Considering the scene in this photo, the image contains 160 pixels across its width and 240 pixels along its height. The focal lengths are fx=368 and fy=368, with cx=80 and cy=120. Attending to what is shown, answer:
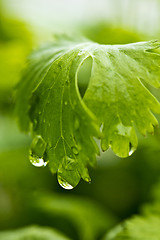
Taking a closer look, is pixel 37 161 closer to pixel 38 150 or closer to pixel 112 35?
pixel 38 150

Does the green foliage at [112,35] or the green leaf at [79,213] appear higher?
the green foliage at [112,35]

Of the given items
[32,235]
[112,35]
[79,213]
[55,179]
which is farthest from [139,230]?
[112,35]

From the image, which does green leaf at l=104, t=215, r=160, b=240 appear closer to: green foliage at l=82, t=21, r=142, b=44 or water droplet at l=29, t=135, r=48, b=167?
water droplet at l=29, t=135, r=48, b=167

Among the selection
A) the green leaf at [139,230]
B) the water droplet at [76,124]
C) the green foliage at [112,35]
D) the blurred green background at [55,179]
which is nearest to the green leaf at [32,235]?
the blurred green background at [55,179]

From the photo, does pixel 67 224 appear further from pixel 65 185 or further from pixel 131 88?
pixel 131 88

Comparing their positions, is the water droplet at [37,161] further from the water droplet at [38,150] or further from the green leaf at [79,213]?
the green leaf at [79,213]
